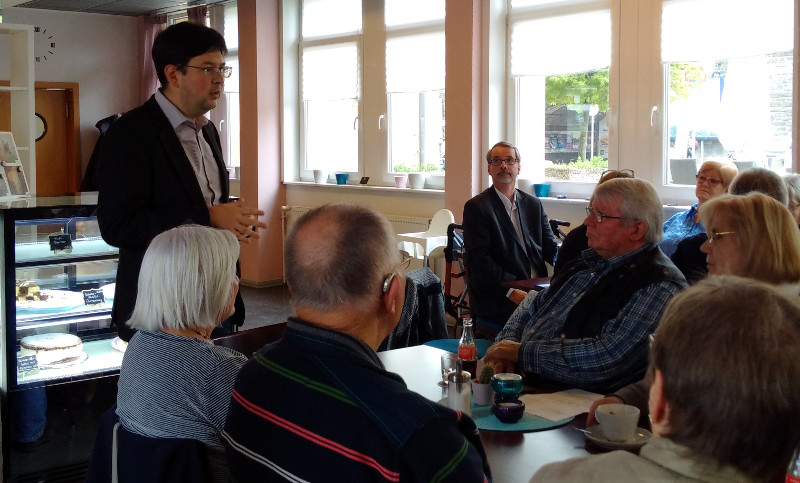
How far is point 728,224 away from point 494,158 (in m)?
2.81

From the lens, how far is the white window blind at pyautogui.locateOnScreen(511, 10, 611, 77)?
618 cm

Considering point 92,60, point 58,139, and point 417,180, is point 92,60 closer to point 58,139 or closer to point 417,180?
point 58,139

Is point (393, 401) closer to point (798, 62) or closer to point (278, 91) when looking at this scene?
point (798, 62)

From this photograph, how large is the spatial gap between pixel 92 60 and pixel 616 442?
1049 cm

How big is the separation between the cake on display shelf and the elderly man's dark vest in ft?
7.31

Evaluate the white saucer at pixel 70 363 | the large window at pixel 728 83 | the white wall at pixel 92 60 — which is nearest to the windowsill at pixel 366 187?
the large window at pixel 728 83

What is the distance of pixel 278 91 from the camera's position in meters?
9.02

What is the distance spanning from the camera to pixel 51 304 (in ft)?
12.2

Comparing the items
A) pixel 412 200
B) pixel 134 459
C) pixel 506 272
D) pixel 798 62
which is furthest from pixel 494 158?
→ pixel 134 459

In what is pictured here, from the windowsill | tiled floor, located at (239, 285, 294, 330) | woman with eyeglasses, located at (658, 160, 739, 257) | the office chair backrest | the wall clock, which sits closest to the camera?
woman with eyeglasses, located at (658, 160, 739, 257)

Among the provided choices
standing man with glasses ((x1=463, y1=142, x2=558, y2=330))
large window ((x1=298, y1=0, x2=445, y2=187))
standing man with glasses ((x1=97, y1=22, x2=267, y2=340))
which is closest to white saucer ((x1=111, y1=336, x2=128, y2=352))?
standing man with glasses ((x1=97, y1=22, x2=267, y2=340))

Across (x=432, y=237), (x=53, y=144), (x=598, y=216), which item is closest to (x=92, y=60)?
(x=53, y=144)

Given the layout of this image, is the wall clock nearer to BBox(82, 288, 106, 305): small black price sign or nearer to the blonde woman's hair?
BBox(82, 288, 106, 305): small black price sign

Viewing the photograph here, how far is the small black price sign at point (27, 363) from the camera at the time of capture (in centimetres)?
353
